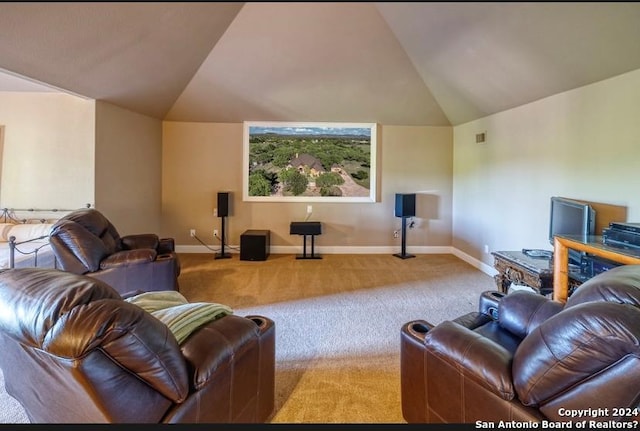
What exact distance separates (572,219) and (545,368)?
226 cm

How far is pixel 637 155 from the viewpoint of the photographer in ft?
8.32

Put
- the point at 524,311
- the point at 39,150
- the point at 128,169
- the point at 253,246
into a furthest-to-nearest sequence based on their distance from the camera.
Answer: the point at 253,246 < the point at 128,169 < the point at 39,150 < the point at 524,311

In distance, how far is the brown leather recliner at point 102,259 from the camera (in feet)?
9.59

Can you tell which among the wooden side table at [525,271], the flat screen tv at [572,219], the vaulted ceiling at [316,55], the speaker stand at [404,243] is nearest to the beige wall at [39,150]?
the vaulted ceiling at [316,55]

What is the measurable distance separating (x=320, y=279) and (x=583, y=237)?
113 inches

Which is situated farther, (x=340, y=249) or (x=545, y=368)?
(x=340, y=249)

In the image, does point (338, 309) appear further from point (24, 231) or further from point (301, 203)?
point (24, 231)

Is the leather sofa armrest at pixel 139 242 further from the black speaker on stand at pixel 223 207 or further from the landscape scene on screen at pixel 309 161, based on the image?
the landscape scene on screen at pixel 309 161

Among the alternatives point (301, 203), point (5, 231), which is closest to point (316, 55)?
point (301, 203)

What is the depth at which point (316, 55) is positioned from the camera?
409cm

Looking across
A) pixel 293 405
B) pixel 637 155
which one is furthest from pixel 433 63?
pixel 293 405

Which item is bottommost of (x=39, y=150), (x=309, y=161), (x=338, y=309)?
(x=338, y=309)

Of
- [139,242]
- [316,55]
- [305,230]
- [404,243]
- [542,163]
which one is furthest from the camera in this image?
[404,243]

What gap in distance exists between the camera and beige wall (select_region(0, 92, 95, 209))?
13.6 feet
